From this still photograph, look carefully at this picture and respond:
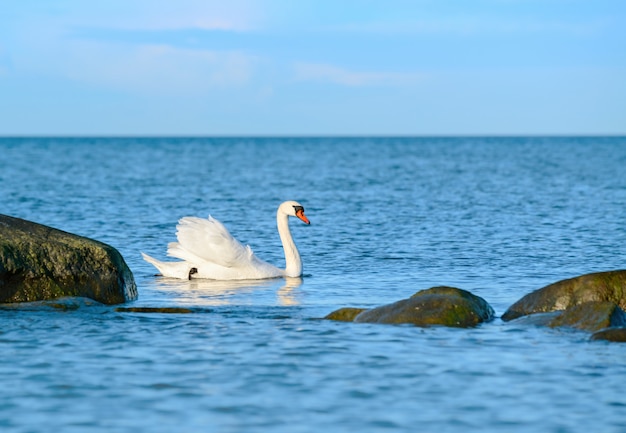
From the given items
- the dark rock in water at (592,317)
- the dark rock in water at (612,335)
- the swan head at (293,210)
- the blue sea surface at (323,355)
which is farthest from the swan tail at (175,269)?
the dark rock in water at (612,335)

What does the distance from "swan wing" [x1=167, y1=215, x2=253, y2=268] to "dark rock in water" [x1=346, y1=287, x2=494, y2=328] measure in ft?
15.3

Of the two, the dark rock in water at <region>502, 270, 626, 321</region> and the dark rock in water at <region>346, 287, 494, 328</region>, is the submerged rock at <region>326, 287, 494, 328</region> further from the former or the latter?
the dark rock in water at <region>502, 270, 626, 321</region>

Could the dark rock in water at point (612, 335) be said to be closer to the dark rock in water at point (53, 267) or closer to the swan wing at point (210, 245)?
the dark rock in water at point (53, 267)

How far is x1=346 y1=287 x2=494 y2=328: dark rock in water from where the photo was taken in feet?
38.3

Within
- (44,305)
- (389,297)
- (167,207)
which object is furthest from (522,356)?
(167,207)

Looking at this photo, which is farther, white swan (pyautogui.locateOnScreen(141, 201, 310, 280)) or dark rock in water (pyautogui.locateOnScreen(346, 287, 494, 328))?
white swan (pyautogui.locateOnScreen(141, 201, 310, 280))

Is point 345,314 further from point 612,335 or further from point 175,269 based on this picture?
point 175,269

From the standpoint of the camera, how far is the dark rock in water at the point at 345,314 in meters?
12.0

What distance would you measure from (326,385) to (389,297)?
5327 mm

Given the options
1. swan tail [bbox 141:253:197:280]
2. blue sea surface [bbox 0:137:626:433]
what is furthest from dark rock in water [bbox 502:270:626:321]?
swan tail [bbox 141:253:197:280]

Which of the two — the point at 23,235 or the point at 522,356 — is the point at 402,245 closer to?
the point at 23,235

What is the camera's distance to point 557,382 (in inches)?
356

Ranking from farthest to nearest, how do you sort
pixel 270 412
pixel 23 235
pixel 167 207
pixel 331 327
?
1. pixel 167 207
2. pixel 23 235
3. pixel 331 327
4. pixel 270 412

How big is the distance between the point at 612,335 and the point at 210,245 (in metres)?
7.27
